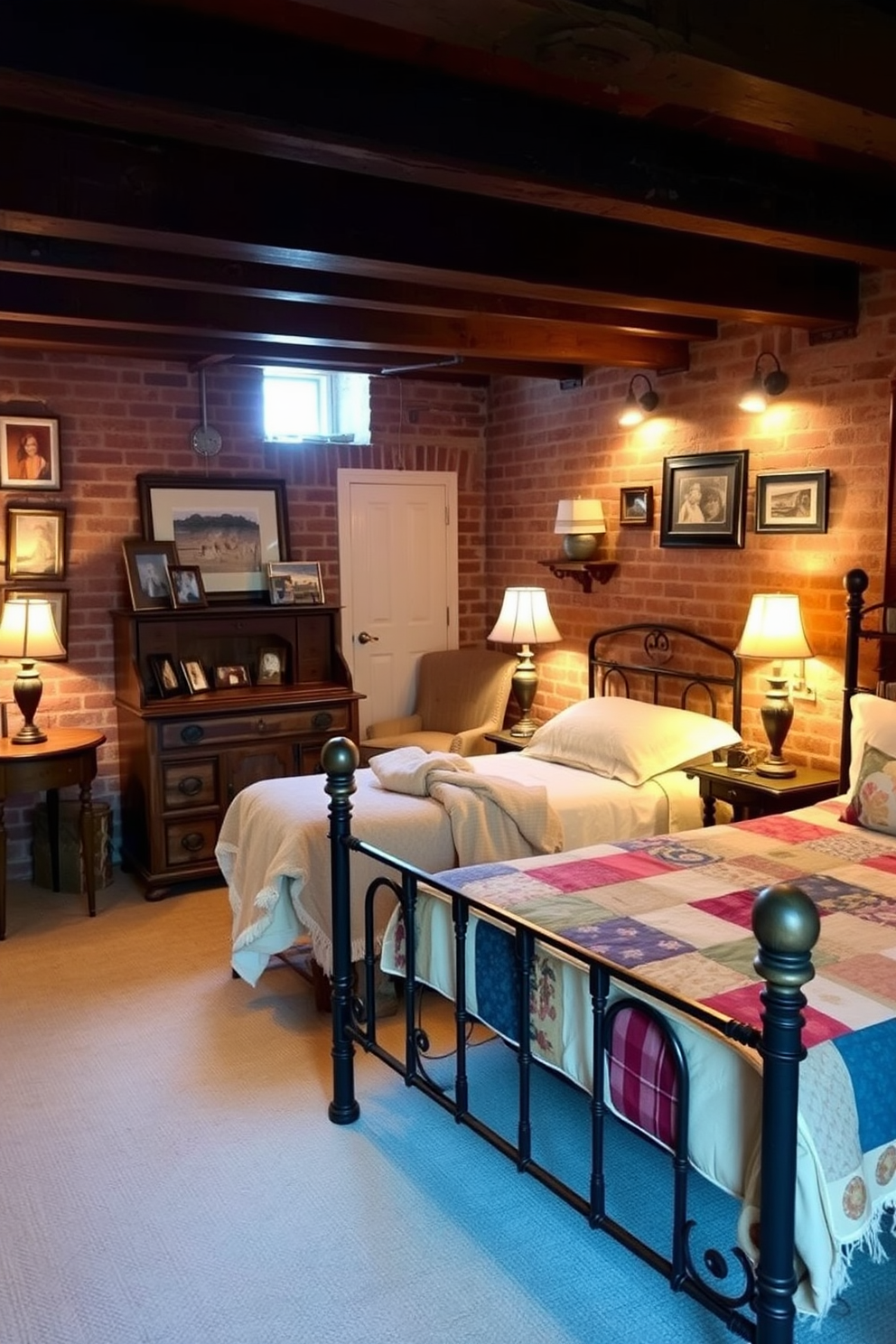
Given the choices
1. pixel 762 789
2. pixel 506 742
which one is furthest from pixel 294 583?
pixel 762 789

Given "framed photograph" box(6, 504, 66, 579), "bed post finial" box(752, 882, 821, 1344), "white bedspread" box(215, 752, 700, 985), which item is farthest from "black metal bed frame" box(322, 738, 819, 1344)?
"framed photograph" box(6, 504, 66, 579)

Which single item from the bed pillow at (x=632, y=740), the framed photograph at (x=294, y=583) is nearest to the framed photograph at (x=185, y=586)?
the framed photograph at (x=294, y=583)

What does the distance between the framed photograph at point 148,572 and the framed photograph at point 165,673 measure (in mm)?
236

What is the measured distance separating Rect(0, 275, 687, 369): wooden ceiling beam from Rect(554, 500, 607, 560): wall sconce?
0.76 m

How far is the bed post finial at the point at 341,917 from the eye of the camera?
290cm

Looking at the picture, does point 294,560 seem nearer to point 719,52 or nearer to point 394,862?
point 394,862

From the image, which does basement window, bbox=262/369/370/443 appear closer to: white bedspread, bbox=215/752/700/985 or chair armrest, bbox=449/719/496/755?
chair armrest, bbox=449/719/496/755

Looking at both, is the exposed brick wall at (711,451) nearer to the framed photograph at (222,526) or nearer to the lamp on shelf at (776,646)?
the lamp on shelf at (776,646)

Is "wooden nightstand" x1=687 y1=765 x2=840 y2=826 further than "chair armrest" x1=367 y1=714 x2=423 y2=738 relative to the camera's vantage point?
No

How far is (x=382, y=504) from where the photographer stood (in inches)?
232

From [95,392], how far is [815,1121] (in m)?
4.52

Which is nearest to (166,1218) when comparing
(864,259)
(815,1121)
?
(815,1121)

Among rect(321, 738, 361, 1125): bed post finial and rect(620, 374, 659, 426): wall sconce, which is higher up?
rect(620, 374, 659, 426): wall sconce

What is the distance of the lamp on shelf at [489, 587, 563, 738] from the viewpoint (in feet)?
17.4
